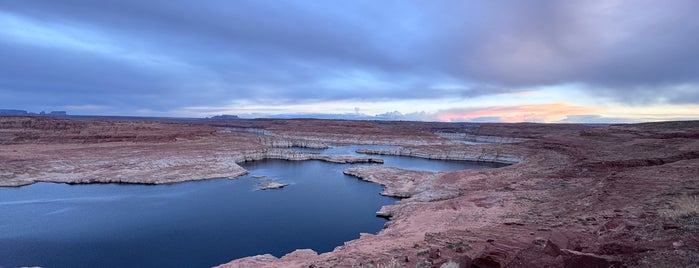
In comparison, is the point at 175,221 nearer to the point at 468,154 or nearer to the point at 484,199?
the point at 484,199

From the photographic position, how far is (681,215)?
36.8ft

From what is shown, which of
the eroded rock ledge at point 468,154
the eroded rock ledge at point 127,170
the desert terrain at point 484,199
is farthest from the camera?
the eroded rock ledge at point 468,154

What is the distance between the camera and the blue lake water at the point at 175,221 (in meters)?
17.3

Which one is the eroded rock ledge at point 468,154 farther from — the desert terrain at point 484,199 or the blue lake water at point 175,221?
the blue lake water at point 175,221

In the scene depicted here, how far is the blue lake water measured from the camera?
56.8ft

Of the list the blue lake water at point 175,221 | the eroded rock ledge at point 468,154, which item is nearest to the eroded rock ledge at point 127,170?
the blue lake water at point 175,221

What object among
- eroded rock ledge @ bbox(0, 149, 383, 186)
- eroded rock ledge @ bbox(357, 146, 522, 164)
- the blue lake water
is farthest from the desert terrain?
the blue lake water

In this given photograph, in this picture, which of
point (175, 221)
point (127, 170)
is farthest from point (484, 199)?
point (127, 170)

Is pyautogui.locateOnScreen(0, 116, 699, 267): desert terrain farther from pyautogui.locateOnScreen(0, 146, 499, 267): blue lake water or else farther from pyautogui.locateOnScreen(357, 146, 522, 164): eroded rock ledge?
pyautogui.locateOnScreen(0, 146, 499, 267): blue lake water

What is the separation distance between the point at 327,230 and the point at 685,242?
1598cm

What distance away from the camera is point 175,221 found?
22.5 m

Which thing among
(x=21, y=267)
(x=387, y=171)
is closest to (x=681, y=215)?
(x=21, y=267)

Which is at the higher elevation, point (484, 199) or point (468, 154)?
point (484, 199)

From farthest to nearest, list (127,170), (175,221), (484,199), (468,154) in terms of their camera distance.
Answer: (468,154) < (127,170) < (175,221) < (484,199)
